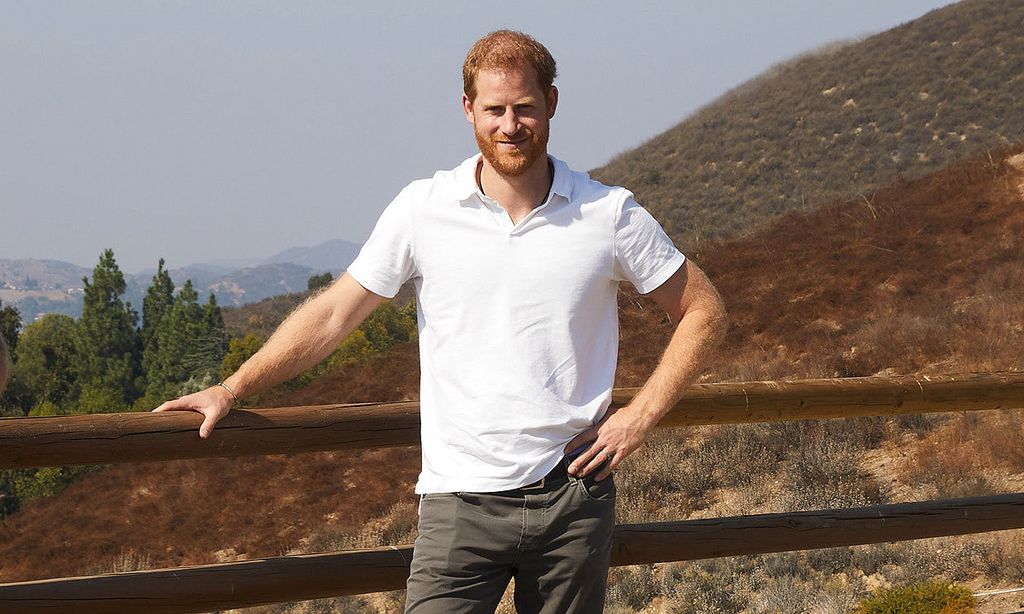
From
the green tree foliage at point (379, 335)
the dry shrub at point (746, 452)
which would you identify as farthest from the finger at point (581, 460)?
the green tree foliage at point (379, 335)

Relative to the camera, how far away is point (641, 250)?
8.25 feet

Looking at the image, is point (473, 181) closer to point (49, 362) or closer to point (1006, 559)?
point (1006, 559)

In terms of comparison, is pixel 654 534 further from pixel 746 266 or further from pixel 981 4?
pixel 981 4

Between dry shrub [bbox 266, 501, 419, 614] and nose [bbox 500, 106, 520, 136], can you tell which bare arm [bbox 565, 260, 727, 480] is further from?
dry shrub [bbox 266, 501, 419, 614]

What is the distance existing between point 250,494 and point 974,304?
930cm

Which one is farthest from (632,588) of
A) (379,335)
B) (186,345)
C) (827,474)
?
(186,345)

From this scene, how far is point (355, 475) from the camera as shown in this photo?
13.0 meters

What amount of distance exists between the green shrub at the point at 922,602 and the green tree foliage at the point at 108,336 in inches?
2007

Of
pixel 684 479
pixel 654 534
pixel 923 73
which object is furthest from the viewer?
pixel 923 73

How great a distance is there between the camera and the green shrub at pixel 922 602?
5.03 metres

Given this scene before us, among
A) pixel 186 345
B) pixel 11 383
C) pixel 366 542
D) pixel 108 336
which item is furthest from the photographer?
pixel 108 336

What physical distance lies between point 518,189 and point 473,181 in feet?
0.36

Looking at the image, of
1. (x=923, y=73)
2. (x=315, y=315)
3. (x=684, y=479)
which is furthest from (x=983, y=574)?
(x=923, y=73)

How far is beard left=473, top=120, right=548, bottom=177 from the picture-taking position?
243 cm
